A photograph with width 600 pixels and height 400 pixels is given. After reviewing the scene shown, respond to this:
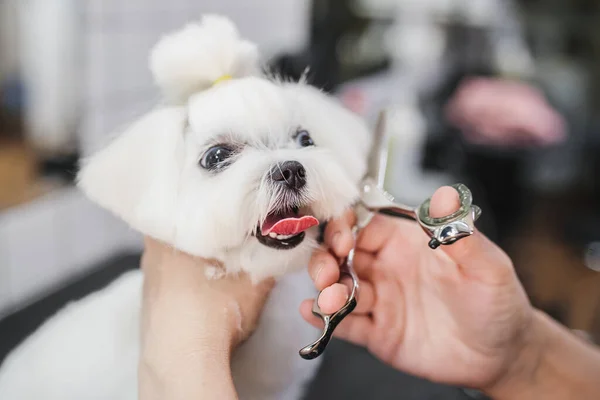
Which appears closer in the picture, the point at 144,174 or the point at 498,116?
the point at 144,174

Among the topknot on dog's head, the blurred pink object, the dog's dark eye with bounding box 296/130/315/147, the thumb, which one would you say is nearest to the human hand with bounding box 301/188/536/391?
the thumb

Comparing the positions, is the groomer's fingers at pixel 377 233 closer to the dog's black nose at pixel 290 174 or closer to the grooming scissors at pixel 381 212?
the grooming scissors at pixel 381 212

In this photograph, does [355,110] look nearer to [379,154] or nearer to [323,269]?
[379,154]

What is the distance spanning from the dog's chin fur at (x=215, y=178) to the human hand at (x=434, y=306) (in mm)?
57

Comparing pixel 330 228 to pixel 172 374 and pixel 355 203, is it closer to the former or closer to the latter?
pixel 355 203

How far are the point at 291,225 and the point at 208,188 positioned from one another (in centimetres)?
10

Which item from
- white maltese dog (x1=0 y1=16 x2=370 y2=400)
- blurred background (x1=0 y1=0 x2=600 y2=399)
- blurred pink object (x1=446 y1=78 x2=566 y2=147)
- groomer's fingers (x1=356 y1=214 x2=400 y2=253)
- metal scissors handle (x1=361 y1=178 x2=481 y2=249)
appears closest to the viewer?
metal scissors handle (x1=361 y1=178 x2=481 y2=249)

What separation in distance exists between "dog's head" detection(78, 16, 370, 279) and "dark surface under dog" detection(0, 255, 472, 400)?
235mm

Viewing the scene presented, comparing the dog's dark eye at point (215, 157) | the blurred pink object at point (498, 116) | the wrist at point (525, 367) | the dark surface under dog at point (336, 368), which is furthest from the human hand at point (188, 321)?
the blurred pink object at point (498, 116)

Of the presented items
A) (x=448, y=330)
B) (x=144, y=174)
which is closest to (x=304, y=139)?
(x=144, y=174)

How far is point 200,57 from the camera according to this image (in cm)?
59

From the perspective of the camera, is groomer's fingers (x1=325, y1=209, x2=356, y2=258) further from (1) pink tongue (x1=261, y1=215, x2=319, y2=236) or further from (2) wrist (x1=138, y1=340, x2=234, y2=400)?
(2) wrist (x1=138, y1=340, x2=234, y2=400)

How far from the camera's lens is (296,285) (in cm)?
74

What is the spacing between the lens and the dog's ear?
0.59 metres
